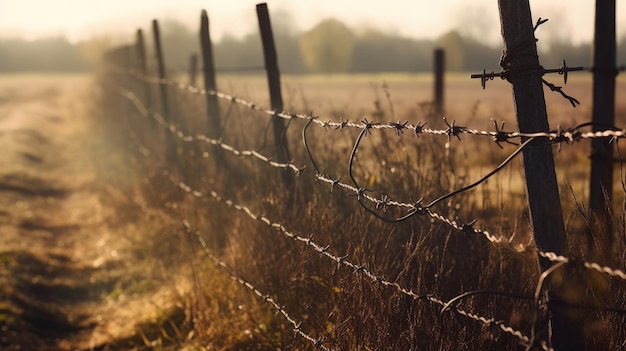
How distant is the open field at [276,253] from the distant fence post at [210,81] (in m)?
0.19

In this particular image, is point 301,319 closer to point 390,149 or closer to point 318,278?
point 318,278

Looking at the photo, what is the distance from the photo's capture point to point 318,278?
13.2 feet

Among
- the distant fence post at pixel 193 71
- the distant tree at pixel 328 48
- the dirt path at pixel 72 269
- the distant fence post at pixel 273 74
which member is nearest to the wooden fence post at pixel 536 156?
the distant fence post at pixel 273 74

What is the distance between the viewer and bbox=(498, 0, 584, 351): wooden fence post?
2.51m

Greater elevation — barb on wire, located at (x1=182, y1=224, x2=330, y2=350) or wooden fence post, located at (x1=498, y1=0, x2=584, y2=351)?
wooden fence post, located at (x1=498, y1=0, x2=584, y2=351)

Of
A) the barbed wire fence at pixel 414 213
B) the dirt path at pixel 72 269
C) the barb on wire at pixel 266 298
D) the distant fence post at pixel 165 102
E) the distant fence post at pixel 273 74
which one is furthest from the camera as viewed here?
the distant fence post at pixel 165 102

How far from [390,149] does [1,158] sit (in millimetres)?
9999

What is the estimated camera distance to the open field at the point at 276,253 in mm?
3391

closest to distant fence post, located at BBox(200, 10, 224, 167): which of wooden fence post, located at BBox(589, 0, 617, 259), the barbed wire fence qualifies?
the barbed wire fence

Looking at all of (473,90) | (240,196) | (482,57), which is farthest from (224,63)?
(240,196)

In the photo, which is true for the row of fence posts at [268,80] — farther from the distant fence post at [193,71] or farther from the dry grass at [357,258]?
the distant fence post at [193,71]

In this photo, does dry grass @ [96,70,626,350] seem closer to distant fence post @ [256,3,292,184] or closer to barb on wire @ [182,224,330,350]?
barb on wire @ [182,224,330,350]

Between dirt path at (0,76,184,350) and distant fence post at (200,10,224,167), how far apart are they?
125 cm

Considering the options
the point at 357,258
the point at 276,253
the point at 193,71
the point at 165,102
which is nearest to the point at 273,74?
the point at 276,253
